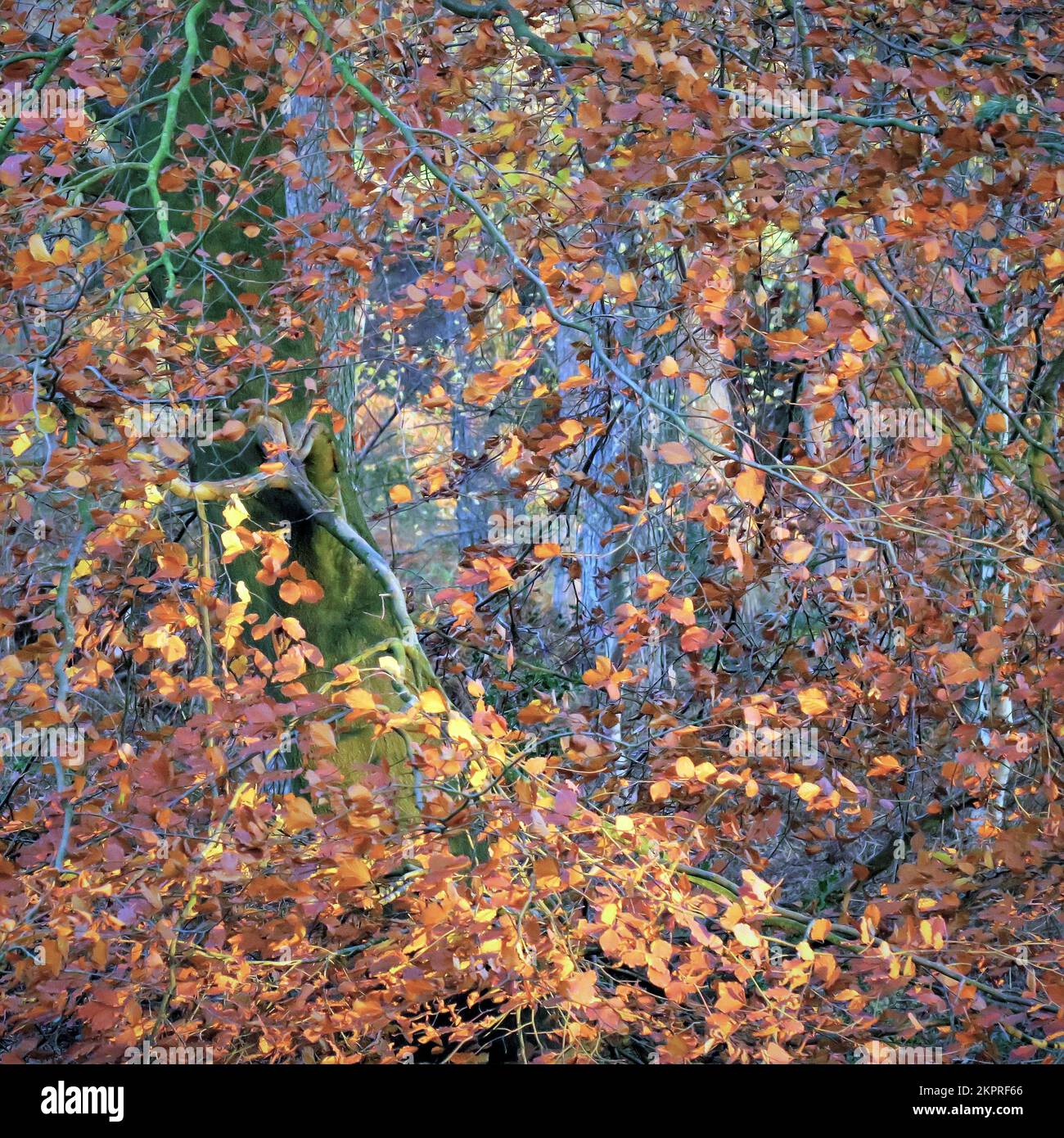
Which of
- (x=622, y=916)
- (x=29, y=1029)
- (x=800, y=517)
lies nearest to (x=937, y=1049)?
(x=622, y=916)

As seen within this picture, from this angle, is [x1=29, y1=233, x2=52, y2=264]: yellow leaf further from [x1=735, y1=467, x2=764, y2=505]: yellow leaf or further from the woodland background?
[x1=735, y1=467, x2=764, y2=505]: yellow leaf

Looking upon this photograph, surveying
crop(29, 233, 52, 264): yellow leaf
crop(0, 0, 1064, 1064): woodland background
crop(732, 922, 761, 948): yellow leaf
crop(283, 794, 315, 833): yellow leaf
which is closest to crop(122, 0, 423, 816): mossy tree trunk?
crop(0, 0, 1064, 1064): woodland background

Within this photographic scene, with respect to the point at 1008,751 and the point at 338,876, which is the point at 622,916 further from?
the point at 1008,751

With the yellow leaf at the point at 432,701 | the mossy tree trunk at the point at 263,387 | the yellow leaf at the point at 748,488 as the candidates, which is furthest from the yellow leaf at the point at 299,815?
the mossy tree trunk at the point at 263,387

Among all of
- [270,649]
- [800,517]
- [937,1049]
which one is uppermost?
[800,517]

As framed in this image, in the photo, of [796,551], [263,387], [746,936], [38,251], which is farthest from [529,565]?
[38,251]

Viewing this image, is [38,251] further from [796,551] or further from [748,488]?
[796,551]

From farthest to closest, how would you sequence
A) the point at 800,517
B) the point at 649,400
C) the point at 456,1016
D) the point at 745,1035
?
the point at 800,517
the point at 745,1035
the point at 456,1016
the point at 649,400

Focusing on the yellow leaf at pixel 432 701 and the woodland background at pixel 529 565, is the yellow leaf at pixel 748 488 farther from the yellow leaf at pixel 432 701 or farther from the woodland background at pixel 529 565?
the yellow leaf at pixel 432 701

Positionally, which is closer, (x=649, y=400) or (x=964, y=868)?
(x=649, y=400)
